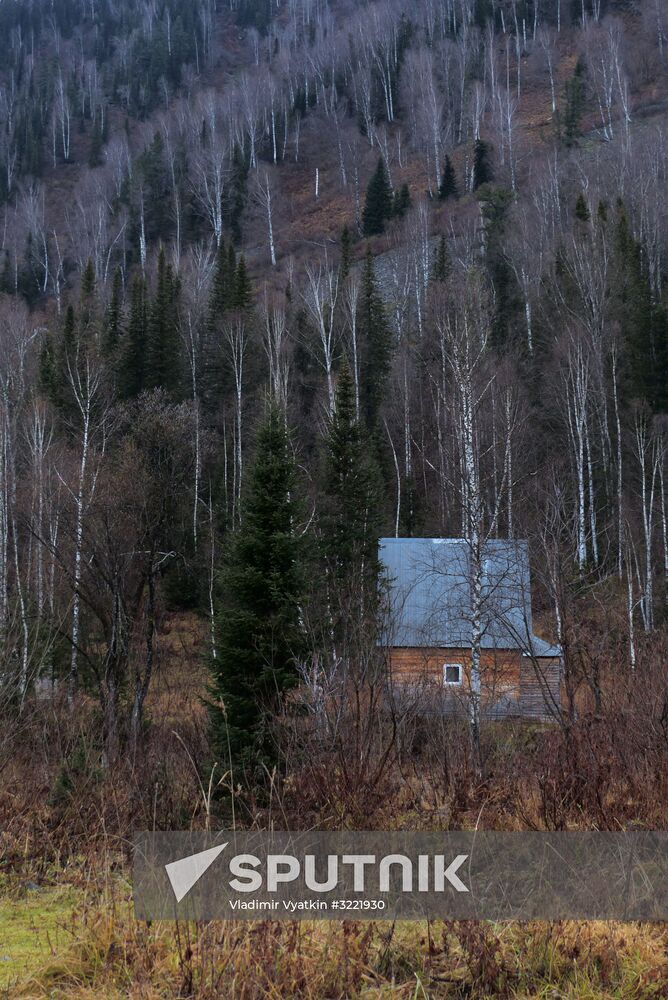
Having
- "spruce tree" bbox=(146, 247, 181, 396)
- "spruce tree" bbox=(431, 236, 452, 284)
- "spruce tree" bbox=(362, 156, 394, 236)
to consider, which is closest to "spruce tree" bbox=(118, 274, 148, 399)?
"spruce tree" bbox=(146, 247, 181, 396)

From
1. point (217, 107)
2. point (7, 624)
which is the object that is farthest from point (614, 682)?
point (217, 107)

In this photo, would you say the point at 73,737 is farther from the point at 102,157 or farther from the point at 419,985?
the point at 102,157

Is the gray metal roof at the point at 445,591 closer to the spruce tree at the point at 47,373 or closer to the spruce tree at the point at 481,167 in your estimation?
the spruce tree at the point at 47,373

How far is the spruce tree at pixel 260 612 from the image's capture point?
35.9ft

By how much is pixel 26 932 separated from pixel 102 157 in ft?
264

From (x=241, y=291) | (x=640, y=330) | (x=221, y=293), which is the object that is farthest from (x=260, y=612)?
(x=221, y=293)

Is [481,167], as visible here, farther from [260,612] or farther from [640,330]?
[260,612]

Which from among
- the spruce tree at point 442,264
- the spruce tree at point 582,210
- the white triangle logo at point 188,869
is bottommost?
the white triangle logo at point 188,869

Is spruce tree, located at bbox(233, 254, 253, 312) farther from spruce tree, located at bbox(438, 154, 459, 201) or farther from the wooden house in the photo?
spruce tree, located at bbox(438, 154, 459, 201)

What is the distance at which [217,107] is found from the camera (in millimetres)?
68750

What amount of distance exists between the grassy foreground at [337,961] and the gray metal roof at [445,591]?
7.21m

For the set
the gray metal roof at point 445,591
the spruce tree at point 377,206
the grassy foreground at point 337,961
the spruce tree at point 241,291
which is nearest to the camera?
the grassy foreground at point 337,961

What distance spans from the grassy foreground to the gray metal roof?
7.21m

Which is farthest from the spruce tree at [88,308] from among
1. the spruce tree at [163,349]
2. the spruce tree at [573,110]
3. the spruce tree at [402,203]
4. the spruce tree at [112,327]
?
the spruce tree at [573,110]
